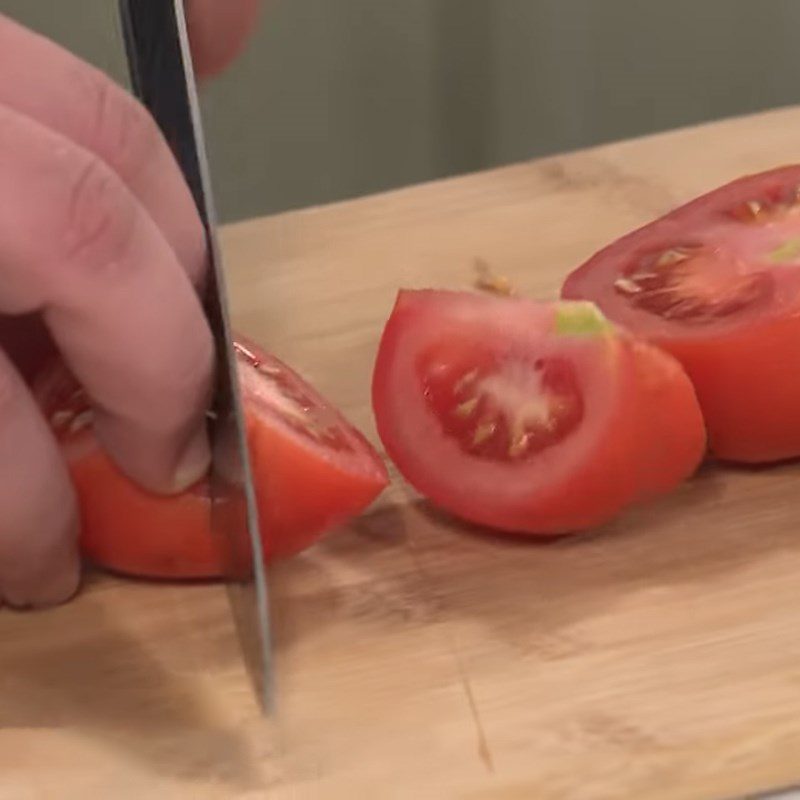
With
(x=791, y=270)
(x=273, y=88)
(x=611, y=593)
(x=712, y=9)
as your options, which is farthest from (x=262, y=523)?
(x=712, y=9)

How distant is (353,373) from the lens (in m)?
0.99

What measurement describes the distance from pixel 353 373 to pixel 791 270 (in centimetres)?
31

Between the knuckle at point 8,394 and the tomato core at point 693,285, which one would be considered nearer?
the knuckle at point 8,394

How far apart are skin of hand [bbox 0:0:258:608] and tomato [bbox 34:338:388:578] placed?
15 millimetres

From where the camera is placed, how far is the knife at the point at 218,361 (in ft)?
2.20

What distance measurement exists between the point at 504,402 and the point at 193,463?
7.2 inches

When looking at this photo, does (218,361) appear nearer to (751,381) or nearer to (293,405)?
(293,405)

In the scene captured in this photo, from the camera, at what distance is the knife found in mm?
671

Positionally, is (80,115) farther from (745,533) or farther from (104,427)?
(745,533)

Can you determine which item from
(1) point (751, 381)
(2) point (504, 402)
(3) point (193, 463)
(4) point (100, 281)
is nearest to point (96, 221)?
(4) point (100, 281)

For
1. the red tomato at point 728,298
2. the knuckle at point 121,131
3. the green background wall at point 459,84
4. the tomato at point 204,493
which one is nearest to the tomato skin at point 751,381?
the red tomato at point 728,298

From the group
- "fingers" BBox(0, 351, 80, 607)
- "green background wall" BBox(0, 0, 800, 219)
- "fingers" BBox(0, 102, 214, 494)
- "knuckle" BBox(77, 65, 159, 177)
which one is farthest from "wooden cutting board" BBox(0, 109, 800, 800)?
"green background wall" BBox(0, 0, 800, 219)

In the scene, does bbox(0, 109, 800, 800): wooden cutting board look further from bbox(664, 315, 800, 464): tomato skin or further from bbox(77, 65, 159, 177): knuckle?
bbox(77, 65, 159, 177): knuckle

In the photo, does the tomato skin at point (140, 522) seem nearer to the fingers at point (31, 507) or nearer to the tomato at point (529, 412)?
the fingers at point (31, 507)
